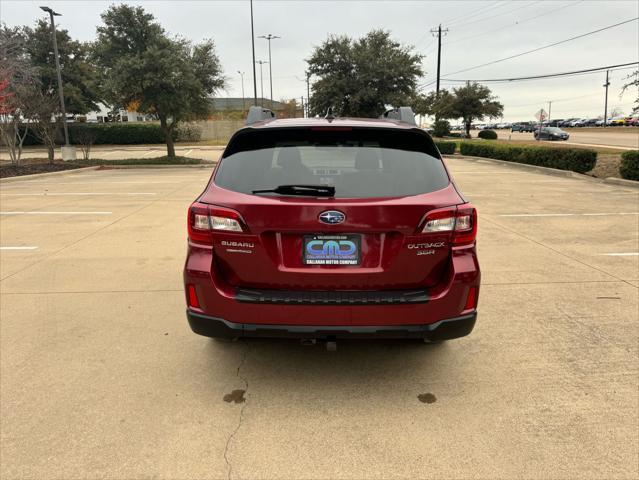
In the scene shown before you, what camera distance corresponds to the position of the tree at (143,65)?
22297mm

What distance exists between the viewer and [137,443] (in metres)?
2.62

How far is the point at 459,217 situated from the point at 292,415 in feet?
5.13

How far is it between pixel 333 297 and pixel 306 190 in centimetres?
65

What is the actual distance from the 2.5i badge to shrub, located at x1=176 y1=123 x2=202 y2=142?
48.7 metres

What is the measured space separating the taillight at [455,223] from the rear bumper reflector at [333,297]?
383 millimetres

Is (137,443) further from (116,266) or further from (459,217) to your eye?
(116,266)

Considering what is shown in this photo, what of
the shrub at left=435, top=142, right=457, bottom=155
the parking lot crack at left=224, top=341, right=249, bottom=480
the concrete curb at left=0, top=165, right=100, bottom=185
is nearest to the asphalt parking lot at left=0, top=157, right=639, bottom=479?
the parking lot crack at left=224, top=341, right=249, bottom=480

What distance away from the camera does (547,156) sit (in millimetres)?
18641

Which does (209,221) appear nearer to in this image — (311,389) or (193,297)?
(193,297)

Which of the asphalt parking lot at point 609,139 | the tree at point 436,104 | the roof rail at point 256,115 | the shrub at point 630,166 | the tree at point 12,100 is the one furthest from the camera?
the tree at point 436,104

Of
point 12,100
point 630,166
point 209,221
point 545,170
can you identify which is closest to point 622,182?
point 630,166

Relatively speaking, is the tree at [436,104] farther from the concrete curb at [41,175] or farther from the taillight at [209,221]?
the taillight at [209,221]

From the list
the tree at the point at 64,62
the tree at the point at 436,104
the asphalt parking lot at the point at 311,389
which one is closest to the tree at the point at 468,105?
the tree at the point at 436,104

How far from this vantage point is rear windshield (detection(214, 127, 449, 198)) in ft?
9.57
